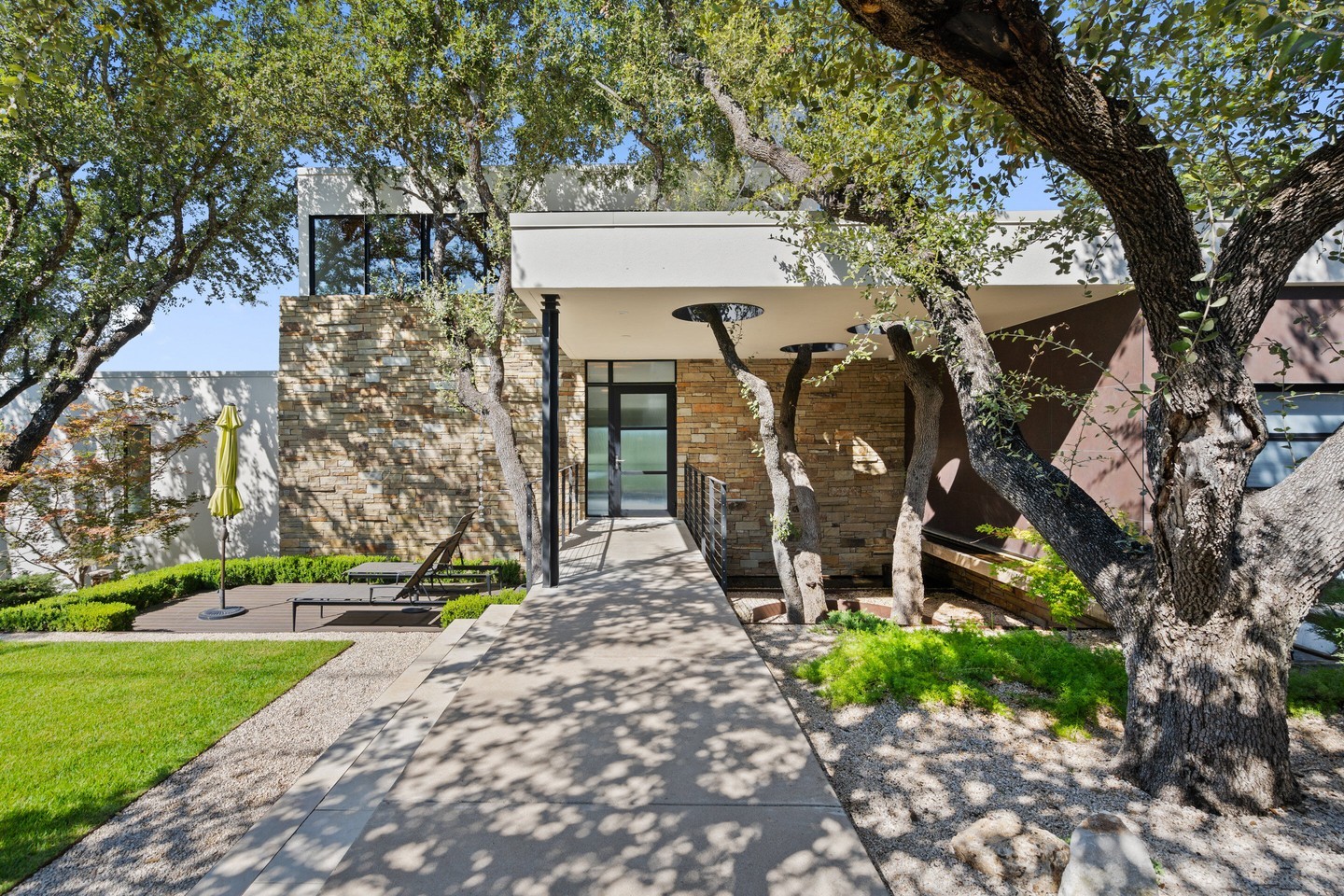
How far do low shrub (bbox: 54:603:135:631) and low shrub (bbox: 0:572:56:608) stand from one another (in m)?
1.51

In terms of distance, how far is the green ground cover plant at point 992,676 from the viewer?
3670 mm

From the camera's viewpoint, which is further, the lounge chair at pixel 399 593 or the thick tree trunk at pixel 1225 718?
the lounge chair at pixel 399 593

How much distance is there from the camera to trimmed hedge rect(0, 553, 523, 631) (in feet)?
21.7

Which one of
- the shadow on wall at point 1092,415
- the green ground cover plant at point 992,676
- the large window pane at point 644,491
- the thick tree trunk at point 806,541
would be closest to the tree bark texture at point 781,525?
the thick tree trunk at point 806,541

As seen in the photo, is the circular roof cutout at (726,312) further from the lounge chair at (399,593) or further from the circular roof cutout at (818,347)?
the lounge chair at (399,593)

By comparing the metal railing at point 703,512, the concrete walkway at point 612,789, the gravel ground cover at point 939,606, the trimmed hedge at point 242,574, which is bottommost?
the gravel ground cover at point 939,606

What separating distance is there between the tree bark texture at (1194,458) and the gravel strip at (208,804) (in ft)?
13.6

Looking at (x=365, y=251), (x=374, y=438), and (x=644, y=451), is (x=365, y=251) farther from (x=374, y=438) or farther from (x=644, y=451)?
(x=644, y=451)

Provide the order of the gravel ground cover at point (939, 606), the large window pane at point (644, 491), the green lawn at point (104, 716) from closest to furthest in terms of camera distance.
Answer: the green lawn at point (104, 716) < the gravel ground cover at point (939, 606) < the large window pane at point (644, 491)

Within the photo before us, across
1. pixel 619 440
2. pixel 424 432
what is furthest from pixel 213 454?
pixel 619 440

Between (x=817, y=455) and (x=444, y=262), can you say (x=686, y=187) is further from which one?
(x=817, y=455)

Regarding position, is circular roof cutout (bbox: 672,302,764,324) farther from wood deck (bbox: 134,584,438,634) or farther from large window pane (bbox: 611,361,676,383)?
wood deck (bbox: 134,584,438,634)

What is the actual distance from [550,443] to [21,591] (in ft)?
23.7

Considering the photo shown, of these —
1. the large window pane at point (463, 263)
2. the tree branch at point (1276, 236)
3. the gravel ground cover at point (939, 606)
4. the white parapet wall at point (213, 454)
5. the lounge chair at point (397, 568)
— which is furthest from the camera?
the white parapet wall at point (213, 454)
